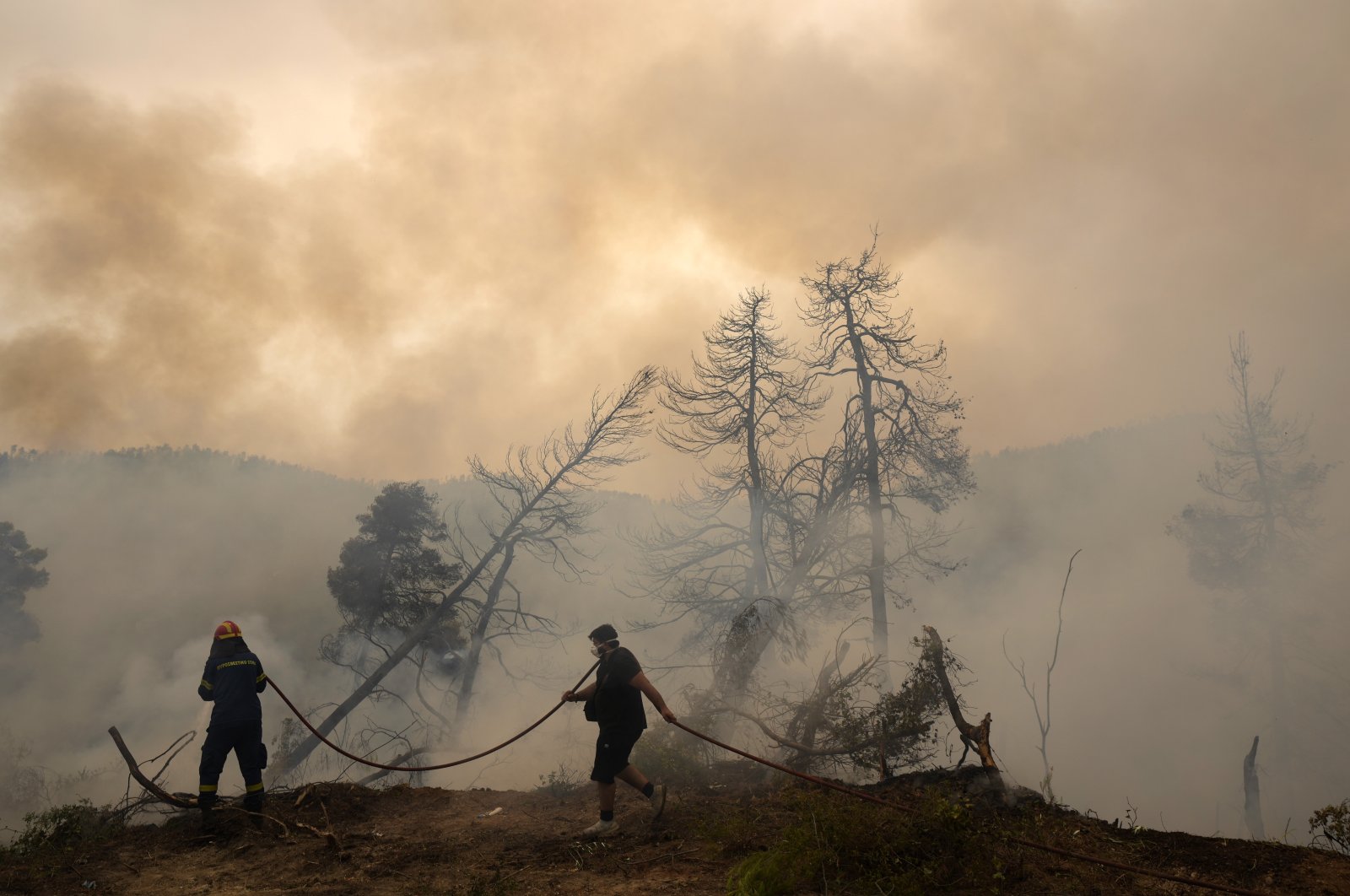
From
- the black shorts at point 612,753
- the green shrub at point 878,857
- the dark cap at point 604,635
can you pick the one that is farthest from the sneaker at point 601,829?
the green shrub at point 878,857

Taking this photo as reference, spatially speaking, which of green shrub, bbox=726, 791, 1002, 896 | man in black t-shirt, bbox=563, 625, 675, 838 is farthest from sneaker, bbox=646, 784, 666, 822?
green shrub, bbox=726, 791, 1002, 896

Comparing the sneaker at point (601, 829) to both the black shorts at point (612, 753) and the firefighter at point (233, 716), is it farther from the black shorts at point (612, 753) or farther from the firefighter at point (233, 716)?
the firefighter at point (233, 716)

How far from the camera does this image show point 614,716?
721cm

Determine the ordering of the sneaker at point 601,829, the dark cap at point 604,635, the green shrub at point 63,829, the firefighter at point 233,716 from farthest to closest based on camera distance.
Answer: the firefighter at point 233,716 < the dark cap at point 604,635 < the green shrub at point 63,829 < the sneaker at point 601,829

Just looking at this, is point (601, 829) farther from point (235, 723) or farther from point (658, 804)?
point (235, 723)

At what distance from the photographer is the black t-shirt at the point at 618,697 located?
721 cm

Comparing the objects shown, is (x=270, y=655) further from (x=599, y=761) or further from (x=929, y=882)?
(x=929, y=882)

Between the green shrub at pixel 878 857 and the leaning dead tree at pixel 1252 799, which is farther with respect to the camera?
the leaning dead tree at pixel 1252 799

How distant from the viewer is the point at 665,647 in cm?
2756

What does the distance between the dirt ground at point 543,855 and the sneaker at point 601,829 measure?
179 millimetres

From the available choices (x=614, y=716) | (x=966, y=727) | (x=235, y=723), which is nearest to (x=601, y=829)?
(x=614, y=716)

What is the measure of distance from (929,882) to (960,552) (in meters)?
35.5

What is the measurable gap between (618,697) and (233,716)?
4.40 metres

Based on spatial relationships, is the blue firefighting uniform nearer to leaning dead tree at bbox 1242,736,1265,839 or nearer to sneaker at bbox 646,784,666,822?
sneaker at bbox 646,784,666,822
